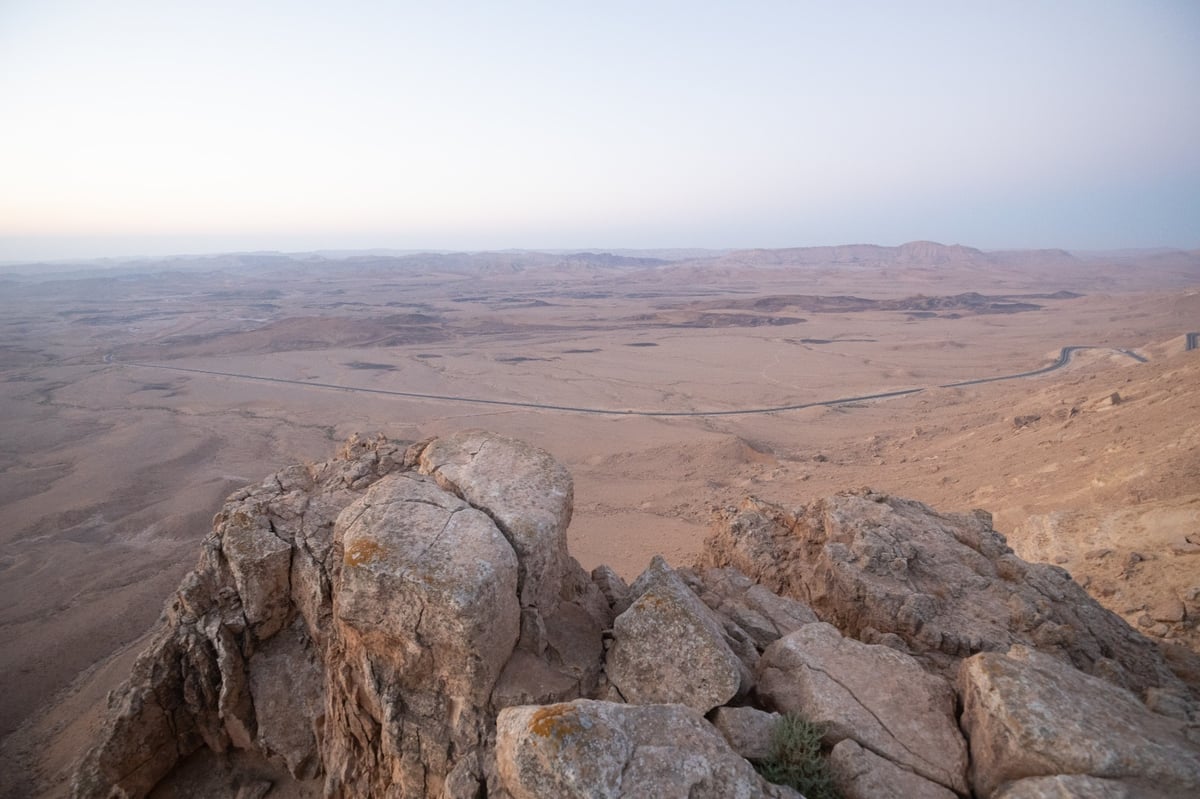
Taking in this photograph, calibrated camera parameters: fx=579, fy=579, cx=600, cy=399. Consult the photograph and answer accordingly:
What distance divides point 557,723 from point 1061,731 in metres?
3.65

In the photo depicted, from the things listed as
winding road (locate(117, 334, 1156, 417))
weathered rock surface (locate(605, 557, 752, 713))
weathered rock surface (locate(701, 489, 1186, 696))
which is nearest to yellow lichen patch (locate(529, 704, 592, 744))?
weathered rock surface (locate(605, 557, 752, 713))

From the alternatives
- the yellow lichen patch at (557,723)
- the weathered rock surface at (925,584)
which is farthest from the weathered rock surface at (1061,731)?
the yellow lichen patch at (557,723)

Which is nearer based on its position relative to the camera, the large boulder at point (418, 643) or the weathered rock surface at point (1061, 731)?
the weathered rock surface at point (1061, 731)

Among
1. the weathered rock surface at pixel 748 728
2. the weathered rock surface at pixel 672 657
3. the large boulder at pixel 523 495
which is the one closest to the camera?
the weathered rock surface at pixel 748 728

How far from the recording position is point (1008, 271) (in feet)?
449

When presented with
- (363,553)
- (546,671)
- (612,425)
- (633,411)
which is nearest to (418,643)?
(363,553)

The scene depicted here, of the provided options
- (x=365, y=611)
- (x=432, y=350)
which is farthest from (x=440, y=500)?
(x=432, y=350)

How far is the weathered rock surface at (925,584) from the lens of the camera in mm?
6500

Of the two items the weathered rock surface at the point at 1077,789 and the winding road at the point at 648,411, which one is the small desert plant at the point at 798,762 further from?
the winding road at the point at 648,411

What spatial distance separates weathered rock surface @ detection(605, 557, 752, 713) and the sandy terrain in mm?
8281

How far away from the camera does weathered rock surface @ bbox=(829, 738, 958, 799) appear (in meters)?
4.30

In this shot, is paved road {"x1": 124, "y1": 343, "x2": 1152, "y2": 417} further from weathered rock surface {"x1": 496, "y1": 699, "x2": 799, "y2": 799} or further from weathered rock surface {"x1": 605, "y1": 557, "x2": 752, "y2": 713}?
weathered rock surface {"x1": 496, "y1": 699, "x2": 799, "y2": 799}

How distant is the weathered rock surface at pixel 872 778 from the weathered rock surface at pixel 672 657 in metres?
0.94

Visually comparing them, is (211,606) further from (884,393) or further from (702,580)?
(884,393)
